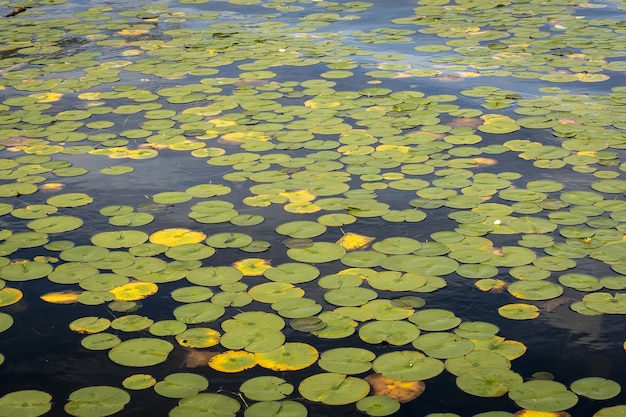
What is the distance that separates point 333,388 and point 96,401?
71cm

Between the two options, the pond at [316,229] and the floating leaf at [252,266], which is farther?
the floating leaf at [252,266]

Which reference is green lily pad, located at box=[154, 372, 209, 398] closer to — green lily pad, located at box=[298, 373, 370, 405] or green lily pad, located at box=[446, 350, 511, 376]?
green lily pad, located at box=[298, 373, 370, 405]

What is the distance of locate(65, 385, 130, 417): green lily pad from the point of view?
2.42 meters

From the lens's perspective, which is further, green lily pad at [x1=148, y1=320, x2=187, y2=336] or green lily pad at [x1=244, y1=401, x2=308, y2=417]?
green lily pad at [x1=148, y1=320, x2=187, y2=336]

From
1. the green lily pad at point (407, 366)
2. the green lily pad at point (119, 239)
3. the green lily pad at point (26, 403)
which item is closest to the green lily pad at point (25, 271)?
the green lily pad at point (119, 239)

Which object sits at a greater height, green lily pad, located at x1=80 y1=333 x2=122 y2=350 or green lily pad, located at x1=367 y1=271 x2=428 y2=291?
green lily pad, located at x1=80 y1=333 x2=122 y2=350

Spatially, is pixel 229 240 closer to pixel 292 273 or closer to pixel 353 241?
pixel 292 273

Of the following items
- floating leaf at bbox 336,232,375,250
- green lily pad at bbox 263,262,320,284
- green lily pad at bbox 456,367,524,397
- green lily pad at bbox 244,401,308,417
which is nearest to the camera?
green lily pad at bbox 244,401,308,417

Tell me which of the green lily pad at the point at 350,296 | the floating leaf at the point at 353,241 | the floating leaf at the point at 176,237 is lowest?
the green lily pad at the point at 350,296

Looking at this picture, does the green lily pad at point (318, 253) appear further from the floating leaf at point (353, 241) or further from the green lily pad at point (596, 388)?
the green lily pad at point (596, 388)

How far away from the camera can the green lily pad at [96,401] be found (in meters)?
2.42

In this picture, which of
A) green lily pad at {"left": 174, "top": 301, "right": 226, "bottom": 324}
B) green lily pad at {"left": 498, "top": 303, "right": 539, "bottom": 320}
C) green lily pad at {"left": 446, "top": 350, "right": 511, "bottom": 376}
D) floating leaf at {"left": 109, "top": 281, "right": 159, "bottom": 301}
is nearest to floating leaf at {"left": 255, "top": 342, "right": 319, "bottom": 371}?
green lily pad at {"left": 174, "top": 301, "right": 226, "bottom": 324}

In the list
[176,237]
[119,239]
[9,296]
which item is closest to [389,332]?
[176,237]

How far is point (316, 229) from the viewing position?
138 inches
